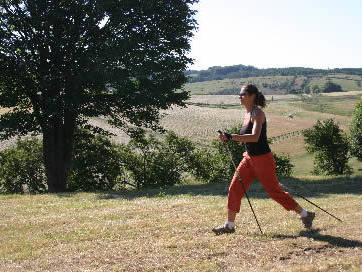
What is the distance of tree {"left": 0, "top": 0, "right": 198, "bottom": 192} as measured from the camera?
18672 millimetres

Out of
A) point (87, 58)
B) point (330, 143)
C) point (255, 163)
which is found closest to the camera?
point (255, 163)

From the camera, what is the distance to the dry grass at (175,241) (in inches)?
234

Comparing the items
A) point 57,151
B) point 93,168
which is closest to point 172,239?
point 57,151

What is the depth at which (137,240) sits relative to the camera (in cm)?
725

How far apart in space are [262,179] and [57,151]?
1584cm

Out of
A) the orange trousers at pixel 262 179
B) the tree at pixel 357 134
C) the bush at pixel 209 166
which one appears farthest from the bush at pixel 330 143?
the orange trousers at pixel 262 179

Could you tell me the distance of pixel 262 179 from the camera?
24.6 feet

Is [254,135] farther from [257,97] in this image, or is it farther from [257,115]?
[257,97]

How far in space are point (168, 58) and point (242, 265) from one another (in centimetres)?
1521

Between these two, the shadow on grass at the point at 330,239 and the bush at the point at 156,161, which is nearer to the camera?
the shadow on grass at the point at 330,239

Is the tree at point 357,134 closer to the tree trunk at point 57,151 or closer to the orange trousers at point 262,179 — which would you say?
the tree trunk at point 57,151

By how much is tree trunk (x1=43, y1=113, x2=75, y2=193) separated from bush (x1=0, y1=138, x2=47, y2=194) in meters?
3.20

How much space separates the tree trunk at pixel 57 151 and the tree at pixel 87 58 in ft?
1.57

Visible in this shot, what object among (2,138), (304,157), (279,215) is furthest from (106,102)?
(304,157)
